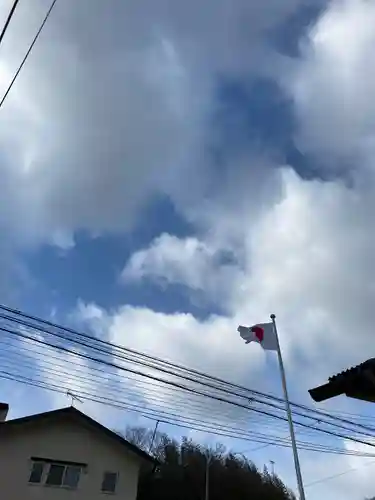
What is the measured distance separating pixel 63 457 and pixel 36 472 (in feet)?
3.56

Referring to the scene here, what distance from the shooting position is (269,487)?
44.4 metres

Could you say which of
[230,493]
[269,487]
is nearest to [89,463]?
[230,493]

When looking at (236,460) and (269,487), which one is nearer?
(269,487)

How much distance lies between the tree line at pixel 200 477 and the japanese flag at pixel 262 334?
27545 millimetres

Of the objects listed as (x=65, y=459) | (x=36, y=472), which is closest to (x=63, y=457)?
(x=65, y=459)

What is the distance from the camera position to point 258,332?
Answer: 1546 centimetres

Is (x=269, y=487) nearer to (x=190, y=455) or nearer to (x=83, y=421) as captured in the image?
(x=190, y=455)

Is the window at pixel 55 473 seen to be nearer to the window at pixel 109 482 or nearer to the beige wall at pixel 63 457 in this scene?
the beige wall at pixel 63 457

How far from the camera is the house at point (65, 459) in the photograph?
53.0 feet

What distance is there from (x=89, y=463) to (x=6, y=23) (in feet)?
56.6

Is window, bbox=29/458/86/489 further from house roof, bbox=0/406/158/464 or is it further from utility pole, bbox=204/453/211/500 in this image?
utility pole, bbox=204/453/211/500

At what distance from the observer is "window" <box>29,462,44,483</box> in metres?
16.2

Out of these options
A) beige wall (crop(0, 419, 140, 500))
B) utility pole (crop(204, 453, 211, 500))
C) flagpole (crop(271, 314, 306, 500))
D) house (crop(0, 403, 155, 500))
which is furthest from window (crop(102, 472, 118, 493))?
utility pole (crop(204, 453, 211, 500))

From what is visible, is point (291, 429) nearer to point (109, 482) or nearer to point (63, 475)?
point (109, 482)
